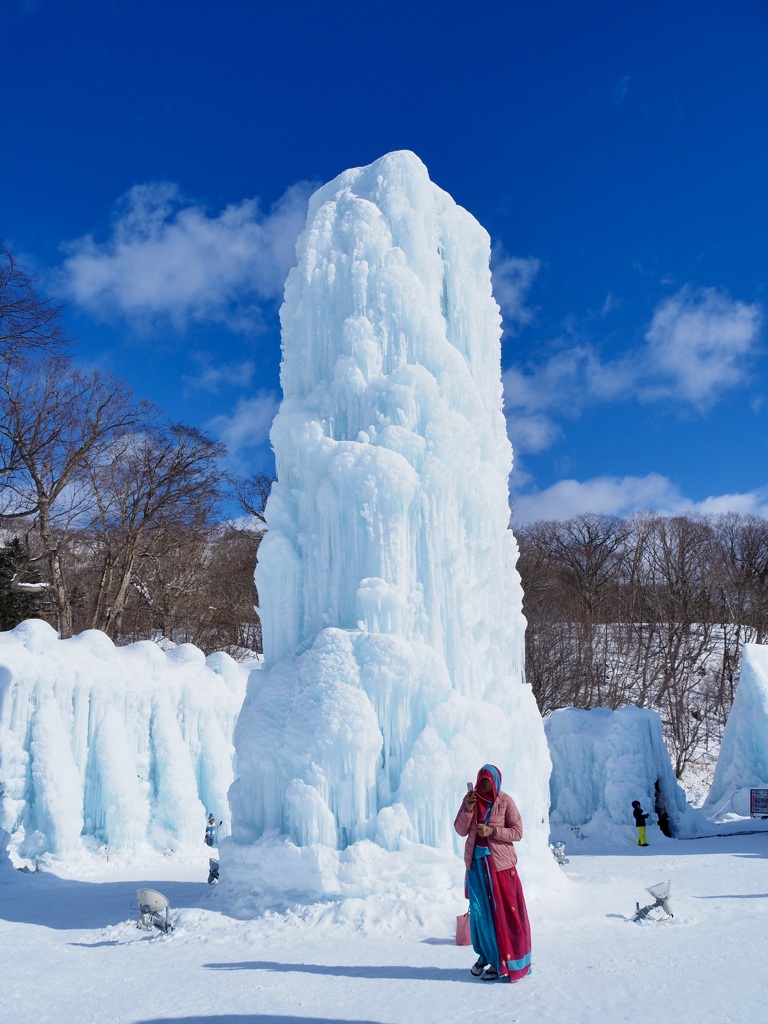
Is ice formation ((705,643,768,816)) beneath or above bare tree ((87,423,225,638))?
beneath

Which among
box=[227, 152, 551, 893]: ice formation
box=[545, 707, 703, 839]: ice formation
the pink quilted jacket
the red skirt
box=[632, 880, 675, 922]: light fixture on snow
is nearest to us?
the red skirt

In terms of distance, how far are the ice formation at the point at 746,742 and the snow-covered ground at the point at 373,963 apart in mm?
8610

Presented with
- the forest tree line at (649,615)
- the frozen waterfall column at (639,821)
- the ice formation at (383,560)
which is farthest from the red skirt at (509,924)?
the forest tree line at (649,615)

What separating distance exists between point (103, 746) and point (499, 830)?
10210mm

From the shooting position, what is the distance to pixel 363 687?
7676 millimetres

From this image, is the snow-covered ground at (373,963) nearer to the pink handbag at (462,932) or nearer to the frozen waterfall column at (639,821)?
the pink handbag at (462,932)

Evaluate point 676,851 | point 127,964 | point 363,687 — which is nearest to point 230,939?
point 127,964

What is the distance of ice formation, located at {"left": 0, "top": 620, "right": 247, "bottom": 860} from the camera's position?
1209 cm

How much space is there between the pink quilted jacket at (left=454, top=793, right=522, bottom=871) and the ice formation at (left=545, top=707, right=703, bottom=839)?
1131 cm

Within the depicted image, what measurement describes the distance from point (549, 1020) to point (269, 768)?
13.5 ft

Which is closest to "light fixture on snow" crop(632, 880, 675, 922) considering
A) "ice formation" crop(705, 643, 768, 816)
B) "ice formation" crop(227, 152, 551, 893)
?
"ice formation" crop(227, 152, 551, 893)

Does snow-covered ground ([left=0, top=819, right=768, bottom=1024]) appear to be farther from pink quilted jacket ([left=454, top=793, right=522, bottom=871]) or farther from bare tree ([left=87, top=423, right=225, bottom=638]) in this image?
bare tree ([left=87, top=423, right=225, bottom=638])

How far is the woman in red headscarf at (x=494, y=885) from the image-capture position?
4.68 metres

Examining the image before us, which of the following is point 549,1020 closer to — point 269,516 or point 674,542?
point 269,516
